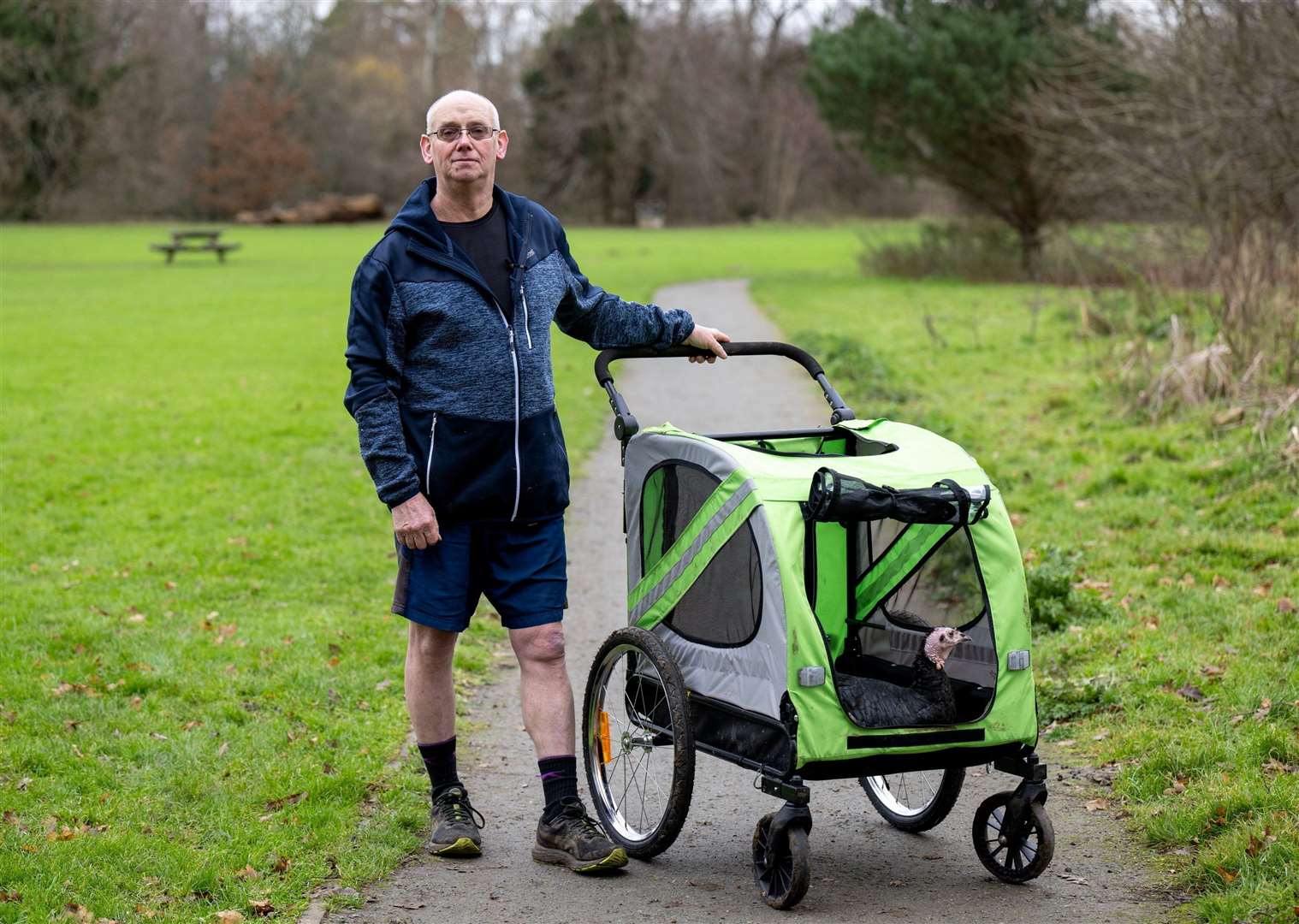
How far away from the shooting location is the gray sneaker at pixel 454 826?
178 inches

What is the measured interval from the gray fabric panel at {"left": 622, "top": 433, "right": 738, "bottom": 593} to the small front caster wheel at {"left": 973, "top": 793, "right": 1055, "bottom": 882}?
1.25m

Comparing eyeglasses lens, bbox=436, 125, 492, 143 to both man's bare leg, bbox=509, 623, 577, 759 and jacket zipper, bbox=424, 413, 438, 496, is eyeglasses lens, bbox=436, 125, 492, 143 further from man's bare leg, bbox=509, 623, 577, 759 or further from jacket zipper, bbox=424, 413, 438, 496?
man's bare leg, bbox=509, 623, 577, 759

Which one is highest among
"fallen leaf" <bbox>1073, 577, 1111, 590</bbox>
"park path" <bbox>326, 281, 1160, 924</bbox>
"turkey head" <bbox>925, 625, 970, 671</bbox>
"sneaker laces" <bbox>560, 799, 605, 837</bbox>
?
"turkey head" <bbox>925, 625, 970, 671</bbox>

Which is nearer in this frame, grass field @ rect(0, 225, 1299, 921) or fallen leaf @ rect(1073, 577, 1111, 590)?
grass field @ rect(0, 225, 1299, 921)

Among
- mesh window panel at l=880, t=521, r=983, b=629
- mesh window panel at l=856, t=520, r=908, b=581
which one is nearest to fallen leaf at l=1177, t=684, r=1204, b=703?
mesh window panel at l=880, t=521, r=983, b=629

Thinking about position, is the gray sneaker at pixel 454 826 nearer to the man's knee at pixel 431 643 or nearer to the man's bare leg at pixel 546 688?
the man's bare leg at pixel 546 688

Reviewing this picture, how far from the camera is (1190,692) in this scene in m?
5.85

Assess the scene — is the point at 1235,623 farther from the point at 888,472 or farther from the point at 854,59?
the point at 854,59

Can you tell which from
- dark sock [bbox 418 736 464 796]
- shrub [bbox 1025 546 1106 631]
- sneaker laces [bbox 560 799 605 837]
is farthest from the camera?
A: shrub [bbox 1025 546 1106 631]

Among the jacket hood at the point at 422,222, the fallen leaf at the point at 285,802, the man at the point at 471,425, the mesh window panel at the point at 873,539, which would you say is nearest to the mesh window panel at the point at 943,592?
the mesh window panel at the point at 873,539

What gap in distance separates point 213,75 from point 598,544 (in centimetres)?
7976

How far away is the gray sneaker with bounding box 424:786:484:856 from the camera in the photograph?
4516 millimetres

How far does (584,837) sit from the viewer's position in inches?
174

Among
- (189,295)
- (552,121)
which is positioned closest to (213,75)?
(552,121)
